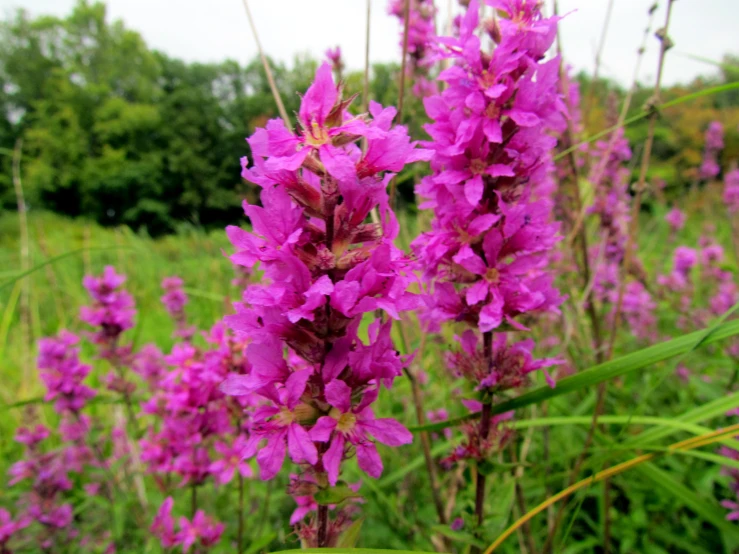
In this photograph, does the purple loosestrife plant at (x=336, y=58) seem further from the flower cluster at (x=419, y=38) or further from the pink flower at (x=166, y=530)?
the pink flower at (x=166, y=530)

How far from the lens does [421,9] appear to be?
3.00m

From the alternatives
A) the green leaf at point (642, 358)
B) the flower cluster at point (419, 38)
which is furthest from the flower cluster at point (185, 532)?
the flower cluster at point (419, 38)

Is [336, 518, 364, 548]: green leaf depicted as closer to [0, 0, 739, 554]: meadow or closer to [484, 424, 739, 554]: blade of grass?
[0, 0, 739, 554]: meadow

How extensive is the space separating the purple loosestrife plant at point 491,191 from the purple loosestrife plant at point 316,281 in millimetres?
273

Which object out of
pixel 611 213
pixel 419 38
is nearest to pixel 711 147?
pixel 611 213

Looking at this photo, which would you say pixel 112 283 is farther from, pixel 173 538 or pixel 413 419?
pixel 413 419

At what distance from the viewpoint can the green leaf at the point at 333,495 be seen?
3.18ft

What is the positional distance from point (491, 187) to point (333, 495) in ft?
2.76

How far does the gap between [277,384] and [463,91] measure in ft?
2.77

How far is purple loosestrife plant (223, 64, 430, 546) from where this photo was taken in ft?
3.05

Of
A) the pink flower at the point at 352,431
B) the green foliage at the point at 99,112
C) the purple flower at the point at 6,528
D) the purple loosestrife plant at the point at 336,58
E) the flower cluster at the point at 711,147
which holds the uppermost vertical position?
the green foliage at the point at 99,112

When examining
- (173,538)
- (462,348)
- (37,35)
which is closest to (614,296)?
(462,348)

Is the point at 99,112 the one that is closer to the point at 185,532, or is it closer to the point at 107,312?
the point at 107,312

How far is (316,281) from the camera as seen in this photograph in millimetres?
917
